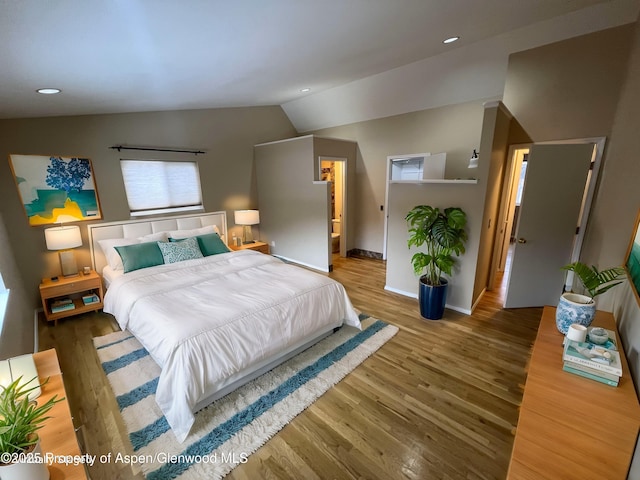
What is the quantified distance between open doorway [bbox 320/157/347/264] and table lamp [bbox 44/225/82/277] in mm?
3582

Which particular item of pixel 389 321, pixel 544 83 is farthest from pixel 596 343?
pixel 544 83

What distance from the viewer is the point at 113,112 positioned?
11.5ft

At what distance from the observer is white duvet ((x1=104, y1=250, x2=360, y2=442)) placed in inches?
70.1

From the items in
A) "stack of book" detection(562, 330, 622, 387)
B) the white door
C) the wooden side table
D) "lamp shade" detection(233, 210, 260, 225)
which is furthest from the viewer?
"lamp shade" detection(233, 210, 260, 225)

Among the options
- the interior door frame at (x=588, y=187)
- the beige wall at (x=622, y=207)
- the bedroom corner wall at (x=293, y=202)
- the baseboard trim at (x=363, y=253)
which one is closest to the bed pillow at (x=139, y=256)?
the bedroom corner wall at (x=293, y=202)

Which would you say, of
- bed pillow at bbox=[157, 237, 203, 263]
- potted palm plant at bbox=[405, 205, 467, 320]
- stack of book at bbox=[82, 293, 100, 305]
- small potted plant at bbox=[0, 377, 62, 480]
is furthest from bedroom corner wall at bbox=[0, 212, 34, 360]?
potted palm plant at bbox=[405, 205, 467, 320]

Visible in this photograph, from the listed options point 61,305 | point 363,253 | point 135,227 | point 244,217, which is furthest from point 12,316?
point 363,253

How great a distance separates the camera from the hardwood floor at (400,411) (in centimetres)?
157

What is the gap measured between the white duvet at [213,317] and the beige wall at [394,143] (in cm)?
284

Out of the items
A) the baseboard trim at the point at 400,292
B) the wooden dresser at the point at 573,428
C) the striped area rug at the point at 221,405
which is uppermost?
the wooden dresser at the point at 573,428

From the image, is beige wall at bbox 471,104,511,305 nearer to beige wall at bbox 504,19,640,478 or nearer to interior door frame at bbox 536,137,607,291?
beige wall at bbox 504,19,640,478

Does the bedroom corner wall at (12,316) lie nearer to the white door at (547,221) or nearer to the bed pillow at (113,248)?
the bed pillow at (113,248)

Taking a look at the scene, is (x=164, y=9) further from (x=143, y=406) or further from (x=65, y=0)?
(x=143, y=406)

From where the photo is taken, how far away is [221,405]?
1.99 meters
